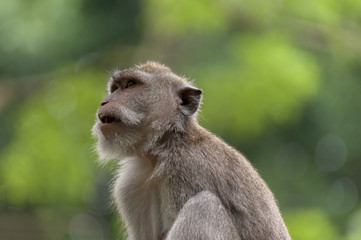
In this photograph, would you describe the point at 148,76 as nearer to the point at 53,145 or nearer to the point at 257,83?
the point at 257,83

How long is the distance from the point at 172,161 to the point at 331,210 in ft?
48.0

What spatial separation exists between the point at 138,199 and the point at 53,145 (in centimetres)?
796

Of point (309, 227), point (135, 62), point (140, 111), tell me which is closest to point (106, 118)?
point (140, 111)

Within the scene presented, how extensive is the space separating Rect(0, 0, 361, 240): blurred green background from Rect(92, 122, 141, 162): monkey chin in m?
6.83

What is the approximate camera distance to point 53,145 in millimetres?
17609

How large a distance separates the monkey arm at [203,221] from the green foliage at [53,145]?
852 centimetres

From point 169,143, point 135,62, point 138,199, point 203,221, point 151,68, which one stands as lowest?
point 203,221

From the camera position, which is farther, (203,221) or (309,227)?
(309,227)

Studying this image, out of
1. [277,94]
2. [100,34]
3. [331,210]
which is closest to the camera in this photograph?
[277,94]

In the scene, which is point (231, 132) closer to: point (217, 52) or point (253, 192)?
point (217, 52)

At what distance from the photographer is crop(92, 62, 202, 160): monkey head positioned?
9.70 metres

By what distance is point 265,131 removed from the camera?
21391mm

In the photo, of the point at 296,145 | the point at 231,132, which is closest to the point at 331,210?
the point at 296,145

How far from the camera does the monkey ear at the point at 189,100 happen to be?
9891 millimetres
